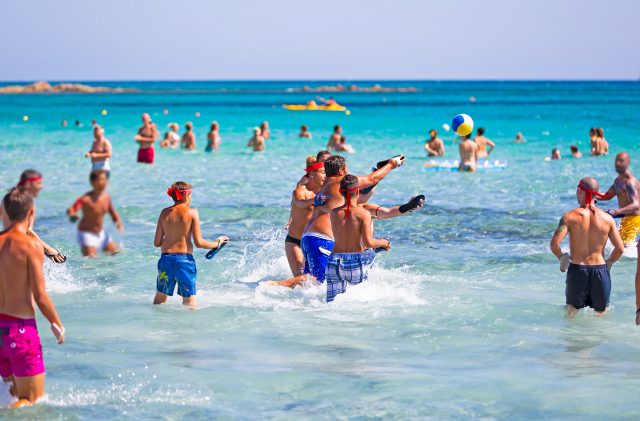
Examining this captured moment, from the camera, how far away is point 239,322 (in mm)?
8773

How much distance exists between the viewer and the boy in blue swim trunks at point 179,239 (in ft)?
27.0

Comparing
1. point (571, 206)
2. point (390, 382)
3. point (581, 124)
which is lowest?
point (390, 382)

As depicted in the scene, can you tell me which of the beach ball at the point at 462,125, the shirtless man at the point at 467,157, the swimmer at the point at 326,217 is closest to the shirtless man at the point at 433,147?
the shirtless man at the point at 467,157

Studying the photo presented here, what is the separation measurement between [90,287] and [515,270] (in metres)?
5.48

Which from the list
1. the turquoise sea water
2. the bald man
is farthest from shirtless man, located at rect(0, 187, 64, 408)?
the bald man

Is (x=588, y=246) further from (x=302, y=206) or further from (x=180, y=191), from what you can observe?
(x=180, y=191)

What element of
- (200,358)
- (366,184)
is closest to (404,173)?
(366,184)

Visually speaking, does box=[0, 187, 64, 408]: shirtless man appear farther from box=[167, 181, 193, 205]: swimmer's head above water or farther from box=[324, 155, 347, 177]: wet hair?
box=[324, 155, 347, 177]: wet hair

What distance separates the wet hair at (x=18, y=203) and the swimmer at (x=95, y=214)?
1427mm

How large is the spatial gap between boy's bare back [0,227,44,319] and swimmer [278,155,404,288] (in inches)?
149

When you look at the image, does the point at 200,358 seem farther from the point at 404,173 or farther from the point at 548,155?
the point at 548,155

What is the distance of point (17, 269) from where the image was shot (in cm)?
557

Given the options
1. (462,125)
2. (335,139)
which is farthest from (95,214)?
(335,139)

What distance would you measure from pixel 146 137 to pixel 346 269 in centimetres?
1489
